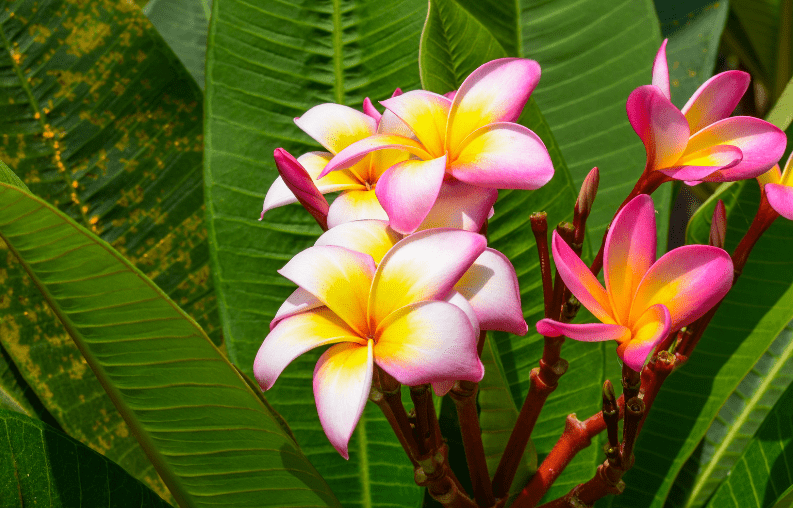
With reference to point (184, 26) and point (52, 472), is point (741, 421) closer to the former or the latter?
point (52, 472)

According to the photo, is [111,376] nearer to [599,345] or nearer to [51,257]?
[51,257]

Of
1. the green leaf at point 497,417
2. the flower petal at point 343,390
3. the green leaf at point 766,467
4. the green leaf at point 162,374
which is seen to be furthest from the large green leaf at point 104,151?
the green leaf at point 766,467

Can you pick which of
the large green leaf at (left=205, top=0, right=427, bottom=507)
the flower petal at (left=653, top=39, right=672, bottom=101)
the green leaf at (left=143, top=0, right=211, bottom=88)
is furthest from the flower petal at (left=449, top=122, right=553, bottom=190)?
the green leaf at (left=143, top=0, right=211, bottom=88)

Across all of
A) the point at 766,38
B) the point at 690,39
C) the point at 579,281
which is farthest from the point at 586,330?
the point at 766,38

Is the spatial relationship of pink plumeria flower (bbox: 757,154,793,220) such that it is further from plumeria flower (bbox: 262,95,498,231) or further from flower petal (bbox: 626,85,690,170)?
plumeria flower (bbox: 262,95,498,231)

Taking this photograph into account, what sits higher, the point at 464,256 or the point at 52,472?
the point at 464,256
